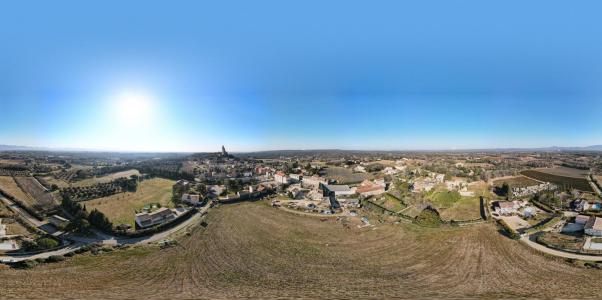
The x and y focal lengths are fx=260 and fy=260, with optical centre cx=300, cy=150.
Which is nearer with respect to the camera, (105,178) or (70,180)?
(70,180)

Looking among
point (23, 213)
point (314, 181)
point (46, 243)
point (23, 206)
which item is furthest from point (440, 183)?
point (23, 206)

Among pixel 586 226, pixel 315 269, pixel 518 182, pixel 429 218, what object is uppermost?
pixel 518 182

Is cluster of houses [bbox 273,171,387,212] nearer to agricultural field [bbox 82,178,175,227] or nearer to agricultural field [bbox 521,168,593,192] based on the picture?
agricultural field [bbox 82,178,175,227]

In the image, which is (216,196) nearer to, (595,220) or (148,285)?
(148,285)

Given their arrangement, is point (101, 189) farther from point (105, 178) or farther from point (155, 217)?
point (155, 217)

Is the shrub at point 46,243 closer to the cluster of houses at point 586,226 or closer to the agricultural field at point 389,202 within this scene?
the agricultural field at point 389,202

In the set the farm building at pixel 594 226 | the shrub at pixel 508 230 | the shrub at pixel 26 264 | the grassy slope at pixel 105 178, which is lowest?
the shrub at pixel 508 230

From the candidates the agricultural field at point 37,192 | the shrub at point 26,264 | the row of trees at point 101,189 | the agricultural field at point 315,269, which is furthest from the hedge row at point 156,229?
the row of trees at point 101,189
